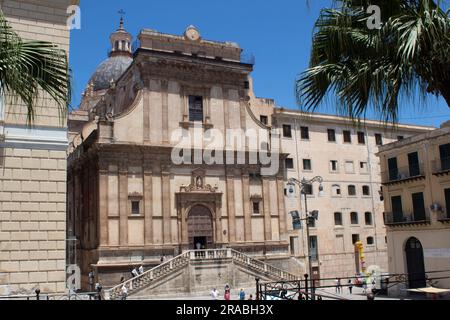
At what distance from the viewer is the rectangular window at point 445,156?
30211 mm

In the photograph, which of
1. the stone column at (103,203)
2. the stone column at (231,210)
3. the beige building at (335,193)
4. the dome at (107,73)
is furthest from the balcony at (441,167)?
the dome at (107,73)

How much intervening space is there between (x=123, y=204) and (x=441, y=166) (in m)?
20.2

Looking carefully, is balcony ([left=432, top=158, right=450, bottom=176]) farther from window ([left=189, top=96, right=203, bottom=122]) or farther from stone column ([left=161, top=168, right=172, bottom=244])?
stone column ([left=161, top=168, right=172, bottom=244])

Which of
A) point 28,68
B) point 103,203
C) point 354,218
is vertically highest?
point 103,203

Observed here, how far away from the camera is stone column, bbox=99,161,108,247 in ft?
107

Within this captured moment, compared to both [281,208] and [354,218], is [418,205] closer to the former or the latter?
[281,208]

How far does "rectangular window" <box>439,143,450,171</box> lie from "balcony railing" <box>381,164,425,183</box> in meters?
1.57

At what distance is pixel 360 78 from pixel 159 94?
99.9 ft

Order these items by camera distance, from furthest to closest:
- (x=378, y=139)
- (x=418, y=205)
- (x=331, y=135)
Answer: (x=378, y=139)
(x=331, y=135)
(x=418, y=205)

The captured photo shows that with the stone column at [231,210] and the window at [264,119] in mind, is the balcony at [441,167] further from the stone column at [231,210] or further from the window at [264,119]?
the window at [264,119]

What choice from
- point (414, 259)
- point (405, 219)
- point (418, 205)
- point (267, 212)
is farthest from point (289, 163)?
point (414, 259)

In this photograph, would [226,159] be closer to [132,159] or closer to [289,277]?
[132,159]

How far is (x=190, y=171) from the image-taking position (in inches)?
1422
